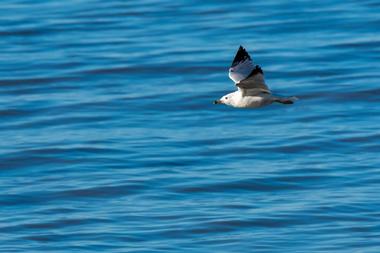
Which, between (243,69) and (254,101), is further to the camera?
(254,101)

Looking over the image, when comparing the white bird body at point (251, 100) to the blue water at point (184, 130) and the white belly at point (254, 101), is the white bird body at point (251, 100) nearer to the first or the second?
the white belly at point (254, 101)

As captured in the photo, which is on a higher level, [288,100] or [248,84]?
[248,84]

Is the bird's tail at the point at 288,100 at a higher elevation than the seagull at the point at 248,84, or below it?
below

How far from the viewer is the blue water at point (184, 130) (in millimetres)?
14656

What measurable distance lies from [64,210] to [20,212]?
1.54ft

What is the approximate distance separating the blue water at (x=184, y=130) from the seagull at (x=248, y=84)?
5.08 ft

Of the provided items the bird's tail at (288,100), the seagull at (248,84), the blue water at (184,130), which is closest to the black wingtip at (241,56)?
the seagull at (248,84)

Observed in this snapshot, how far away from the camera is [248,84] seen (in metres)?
12.9

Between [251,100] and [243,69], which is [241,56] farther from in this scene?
[251,100]

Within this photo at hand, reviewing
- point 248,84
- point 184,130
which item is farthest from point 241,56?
point 184,130

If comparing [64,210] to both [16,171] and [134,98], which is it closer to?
[16,171]

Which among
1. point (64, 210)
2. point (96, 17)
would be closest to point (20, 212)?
point (64, 210)

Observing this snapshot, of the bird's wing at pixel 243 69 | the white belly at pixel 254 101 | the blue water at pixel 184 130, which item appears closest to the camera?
the bird's wing at pixel 243 69

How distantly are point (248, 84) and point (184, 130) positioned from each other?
225 inches
